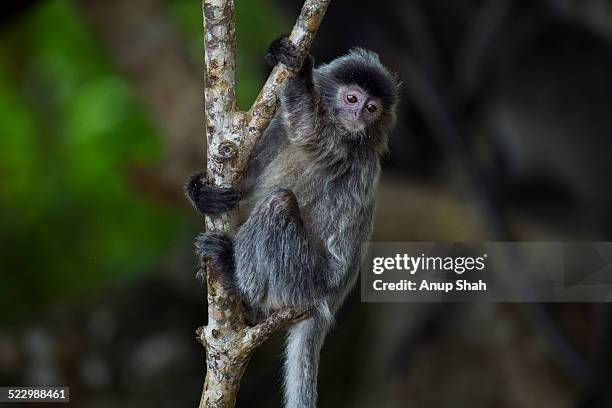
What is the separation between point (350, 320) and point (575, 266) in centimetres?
154

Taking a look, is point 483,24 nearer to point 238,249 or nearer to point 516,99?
point 516,99

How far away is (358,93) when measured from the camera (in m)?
2.64

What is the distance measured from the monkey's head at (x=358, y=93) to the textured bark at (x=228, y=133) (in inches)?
16.0

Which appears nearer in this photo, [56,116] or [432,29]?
[56,116]

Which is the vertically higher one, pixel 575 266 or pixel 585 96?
pixel 585 96

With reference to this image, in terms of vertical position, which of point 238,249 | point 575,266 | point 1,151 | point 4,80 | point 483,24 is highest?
point 483,24

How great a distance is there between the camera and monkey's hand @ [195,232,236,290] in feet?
8.00

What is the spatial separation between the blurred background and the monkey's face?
5.75 ft

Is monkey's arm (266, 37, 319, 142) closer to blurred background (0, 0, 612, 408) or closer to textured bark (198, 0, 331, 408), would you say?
textured bark (198, 0, 331, 408)

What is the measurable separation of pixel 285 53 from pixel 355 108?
0.43 metres

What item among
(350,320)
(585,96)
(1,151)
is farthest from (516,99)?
(1,151)

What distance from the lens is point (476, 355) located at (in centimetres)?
516

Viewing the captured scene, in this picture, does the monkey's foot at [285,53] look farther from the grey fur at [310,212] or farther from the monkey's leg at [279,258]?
the monkey's leg at [279,258]

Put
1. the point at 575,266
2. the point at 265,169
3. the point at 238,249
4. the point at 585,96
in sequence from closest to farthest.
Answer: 1. the point at 238,249
2. the point at 265,169
3. the point at 575,266
4. the point at 585,96
